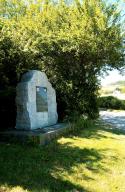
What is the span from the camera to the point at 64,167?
332 inches

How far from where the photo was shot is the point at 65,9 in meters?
19.9

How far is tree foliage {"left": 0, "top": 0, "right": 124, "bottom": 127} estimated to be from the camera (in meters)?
18.2

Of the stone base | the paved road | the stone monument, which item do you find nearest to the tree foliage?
the paved road

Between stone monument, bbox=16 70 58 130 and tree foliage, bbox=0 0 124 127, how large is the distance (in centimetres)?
329

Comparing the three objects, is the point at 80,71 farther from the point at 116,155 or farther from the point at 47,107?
the point at 116,155

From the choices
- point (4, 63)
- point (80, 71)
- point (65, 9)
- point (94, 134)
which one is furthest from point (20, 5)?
point (94, 134)

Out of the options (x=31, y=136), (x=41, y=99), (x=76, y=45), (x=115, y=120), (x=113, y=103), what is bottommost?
(x=31, y=136)

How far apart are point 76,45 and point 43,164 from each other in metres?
10.9

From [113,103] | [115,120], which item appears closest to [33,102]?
[115,120]

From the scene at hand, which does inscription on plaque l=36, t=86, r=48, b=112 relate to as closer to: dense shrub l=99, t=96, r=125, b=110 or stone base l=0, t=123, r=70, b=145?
→ stone base l=0, t=123, r=70, b=145

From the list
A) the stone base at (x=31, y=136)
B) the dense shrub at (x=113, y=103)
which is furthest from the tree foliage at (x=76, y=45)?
the dense shrub at (x=113, y=103)

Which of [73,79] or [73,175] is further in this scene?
[73,79]

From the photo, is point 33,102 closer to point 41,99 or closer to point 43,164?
point 41,99

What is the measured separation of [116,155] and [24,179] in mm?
3677
